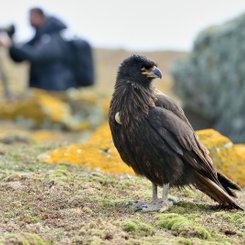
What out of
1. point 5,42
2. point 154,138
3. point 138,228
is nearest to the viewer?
point 138,228

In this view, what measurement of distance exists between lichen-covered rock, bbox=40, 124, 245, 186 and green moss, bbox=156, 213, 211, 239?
3351 mm

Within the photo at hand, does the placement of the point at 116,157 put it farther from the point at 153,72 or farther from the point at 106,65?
the point at 106,65

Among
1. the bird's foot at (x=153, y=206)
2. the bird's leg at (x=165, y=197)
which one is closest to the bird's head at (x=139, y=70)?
the bird's leg at (x=165, y=197)

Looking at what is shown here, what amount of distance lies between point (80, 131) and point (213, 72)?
15.8ft

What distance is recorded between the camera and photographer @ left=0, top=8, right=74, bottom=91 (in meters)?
20.4

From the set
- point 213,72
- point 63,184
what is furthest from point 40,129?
point 63,184

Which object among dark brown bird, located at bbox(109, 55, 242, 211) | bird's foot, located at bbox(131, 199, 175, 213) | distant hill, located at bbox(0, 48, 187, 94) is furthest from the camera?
distant hill, located at bbox(0, 48, 187, 94)

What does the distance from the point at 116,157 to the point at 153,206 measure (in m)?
2.99

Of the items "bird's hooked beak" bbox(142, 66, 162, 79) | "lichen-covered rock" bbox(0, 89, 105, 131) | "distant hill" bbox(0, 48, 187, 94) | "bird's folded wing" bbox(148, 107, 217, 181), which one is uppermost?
"bird's hooked beak" bbox(142, 66, 162, 79)

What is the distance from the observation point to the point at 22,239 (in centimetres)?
746

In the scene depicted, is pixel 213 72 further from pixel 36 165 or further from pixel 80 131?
pixel 36 165

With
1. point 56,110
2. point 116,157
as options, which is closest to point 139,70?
point 116,157

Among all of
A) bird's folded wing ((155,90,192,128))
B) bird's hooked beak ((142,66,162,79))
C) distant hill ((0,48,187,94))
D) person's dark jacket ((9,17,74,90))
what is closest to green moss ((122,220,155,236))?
bird's folded wing ((155,90,192,128))

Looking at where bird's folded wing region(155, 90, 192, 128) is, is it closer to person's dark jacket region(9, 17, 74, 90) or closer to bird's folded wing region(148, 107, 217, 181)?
bird's folded wing region(148, 107, 217, 181)
